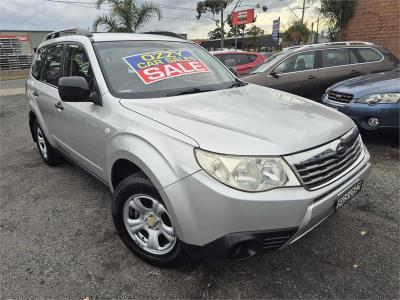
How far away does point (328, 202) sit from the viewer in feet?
6.95

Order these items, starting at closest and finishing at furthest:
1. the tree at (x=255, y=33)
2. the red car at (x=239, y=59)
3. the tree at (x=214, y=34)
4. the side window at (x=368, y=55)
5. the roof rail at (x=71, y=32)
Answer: the roof rail at (x=71, y=32) → the side window at (x=368, y=55) → the red car at (x=239, y=59) → the tree at (x=255, y=33) → the tree at (x=214, y=34)

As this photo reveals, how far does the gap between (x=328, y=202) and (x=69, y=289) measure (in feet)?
6.02

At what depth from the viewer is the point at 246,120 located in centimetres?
233

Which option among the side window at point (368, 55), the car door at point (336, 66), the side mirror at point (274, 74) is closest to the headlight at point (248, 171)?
the side mirror at point (274, 74)

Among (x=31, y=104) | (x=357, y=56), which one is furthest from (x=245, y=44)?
(x=31, y=104)

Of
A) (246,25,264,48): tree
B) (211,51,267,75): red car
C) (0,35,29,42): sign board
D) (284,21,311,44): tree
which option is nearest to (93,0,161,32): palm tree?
(211,51,267,75): red car

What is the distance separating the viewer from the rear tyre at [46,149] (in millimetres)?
4485

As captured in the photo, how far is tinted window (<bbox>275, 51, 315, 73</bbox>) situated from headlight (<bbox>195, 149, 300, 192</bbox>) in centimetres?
561

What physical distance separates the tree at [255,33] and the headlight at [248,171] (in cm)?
5379

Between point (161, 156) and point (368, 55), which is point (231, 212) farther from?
point (368, 55)

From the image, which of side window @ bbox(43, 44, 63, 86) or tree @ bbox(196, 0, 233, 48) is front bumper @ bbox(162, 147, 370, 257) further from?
tree @ bbox(196, 0, 233, 48)

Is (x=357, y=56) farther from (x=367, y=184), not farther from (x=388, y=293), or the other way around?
(x=388, y=293)

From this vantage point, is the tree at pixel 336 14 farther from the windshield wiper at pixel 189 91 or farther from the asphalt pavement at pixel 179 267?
the windshield wiper at pixel 189 91

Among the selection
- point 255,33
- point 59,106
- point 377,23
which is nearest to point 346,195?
point 59,106
